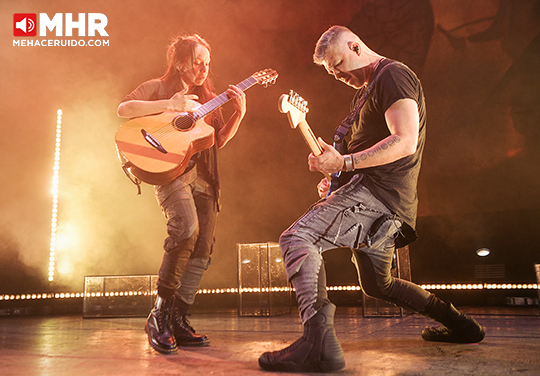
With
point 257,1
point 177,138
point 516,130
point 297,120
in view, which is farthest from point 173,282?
point 257,1

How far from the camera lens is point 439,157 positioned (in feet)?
13.3

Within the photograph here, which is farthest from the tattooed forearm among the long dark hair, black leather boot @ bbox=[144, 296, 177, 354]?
the long dark hair

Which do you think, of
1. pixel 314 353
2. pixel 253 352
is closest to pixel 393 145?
pixel 314 353

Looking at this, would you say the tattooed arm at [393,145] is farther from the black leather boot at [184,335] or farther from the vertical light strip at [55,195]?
the vertical light strip at [55,195]

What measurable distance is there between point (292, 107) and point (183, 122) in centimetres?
64

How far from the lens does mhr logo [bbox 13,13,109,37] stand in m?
4.79

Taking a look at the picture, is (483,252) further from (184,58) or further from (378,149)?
(184,58)

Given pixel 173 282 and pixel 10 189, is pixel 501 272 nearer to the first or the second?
pixel 173 282

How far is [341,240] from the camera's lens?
1.55 meters

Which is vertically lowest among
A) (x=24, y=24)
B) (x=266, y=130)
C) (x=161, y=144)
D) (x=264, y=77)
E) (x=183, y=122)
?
(x=161, y=144)

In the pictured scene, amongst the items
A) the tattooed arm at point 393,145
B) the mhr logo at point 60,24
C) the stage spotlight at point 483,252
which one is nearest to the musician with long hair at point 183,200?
the tattooed arm at point 393,145

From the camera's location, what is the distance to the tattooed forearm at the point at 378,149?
58.5 inches

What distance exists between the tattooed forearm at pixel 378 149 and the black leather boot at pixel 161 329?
1.09 metres

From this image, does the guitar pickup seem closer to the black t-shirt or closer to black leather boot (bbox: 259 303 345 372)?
the black t-shirt
